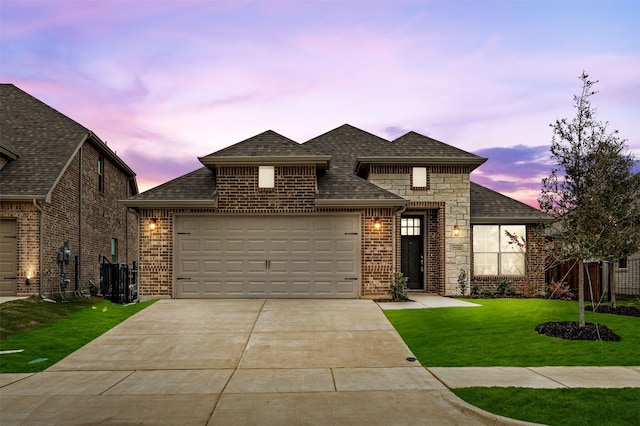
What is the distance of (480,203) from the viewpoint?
20.8 metres

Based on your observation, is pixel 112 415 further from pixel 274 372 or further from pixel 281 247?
pixel 281 247

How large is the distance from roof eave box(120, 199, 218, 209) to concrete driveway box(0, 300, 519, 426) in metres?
3.81

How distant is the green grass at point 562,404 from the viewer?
246 inches

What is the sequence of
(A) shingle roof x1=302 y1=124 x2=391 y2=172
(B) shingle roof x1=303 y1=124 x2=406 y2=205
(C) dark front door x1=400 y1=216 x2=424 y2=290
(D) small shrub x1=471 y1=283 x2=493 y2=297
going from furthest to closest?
Result: (A) shingle roof x1=302 y1=124 x2=391 y2=172
(C) dark front door x1=400 y1=216 x2=424 y2=290
(D) small shrub x1=471 y1=283 x2=493 y2=297
(B) shingle roof x1=303 y1=124 x2=406 y2=205

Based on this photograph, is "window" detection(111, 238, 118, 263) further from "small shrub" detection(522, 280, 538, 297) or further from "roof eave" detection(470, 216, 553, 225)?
"small shrub" detection(522, 280, 538, 297)

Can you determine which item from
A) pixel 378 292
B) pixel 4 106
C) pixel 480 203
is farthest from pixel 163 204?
pixel 480 203

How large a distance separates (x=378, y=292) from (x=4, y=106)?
1706 centimetres

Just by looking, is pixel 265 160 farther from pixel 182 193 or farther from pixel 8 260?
pixel 8 260

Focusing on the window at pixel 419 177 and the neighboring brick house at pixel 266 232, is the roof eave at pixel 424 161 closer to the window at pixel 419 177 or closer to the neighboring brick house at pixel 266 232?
the window at pixel 419 177

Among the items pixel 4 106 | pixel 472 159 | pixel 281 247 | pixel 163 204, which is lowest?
pixel 281 247

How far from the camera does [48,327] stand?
41.5ft

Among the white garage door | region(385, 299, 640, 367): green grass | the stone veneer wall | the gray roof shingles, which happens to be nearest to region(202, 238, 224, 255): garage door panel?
the white garage door

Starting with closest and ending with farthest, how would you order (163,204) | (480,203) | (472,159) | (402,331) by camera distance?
(402,331) < (163,204) < (472,159) < (480,203)

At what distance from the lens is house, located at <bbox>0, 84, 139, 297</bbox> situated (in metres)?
16.6
